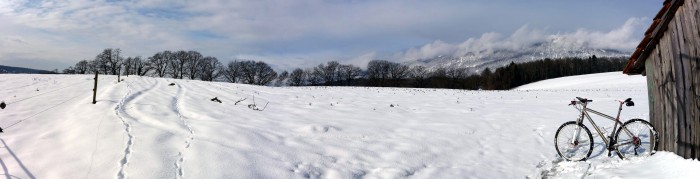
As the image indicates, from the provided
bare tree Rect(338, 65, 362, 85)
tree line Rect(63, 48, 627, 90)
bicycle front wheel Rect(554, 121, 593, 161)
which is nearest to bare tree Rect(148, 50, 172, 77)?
tree line Rect(63, 48, 627, 90)

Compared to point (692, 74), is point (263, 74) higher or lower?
higher

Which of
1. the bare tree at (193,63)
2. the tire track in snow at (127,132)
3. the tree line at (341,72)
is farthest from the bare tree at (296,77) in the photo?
the tire track in snow at (127,132)

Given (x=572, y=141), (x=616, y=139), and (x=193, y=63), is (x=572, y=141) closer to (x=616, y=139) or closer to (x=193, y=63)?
(x=616, y=139)

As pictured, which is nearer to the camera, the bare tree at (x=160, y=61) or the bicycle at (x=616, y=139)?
the bicycle at (x=616, y=139)

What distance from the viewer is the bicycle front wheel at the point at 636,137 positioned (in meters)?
7.48

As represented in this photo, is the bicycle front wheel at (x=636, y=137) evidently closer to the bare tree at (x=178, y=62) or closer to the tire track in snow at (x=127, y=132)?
the tire track in snow at (x=127, y=132)

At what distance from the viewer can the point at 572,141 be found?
867 centimetres

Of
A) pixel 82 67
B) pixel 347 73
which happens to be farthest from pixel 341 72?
pixel 82 67

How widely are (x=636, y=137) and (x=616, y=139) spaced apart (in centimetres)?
32

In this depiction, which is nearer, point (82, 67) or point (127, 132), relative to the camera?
point (127, 132)

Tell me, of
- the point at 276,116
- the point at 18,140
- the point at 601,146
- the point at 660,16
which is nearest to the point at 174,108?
the point at 276,116

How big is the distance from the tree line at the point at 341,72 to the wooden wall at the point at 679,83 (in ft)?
216

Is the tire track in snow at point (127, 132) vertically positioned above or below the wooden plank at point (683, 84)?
below

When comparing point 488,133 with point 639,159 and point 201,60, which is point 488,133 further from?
point 201,60
